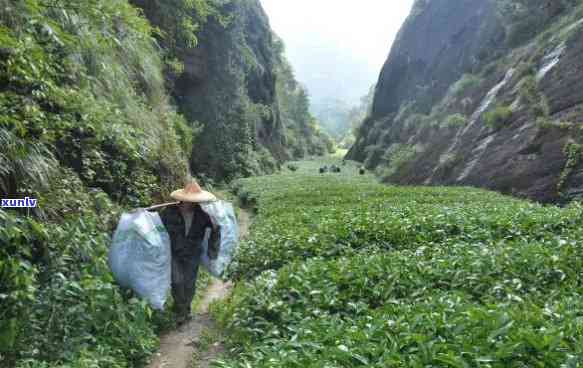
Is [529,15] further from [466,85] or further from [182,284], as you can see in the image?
[182,284]

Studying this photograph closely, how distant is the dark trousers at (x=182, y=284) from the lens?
6.00 metres

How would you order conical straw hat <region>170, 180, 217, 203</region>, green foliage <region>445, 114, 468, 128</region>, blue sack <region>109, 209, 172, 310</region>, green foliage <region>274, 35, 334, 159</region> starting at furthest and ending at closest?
green foliage <region>274, 35, 334, 159</region> → green foliage <region>445, 114, 468, 128</region> → conical straw hat <region>170, 180, 217, 203</region> → blue sack <region>109, 209, 172, 310</region>

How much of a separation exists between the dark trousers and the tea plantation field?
0.50 meters

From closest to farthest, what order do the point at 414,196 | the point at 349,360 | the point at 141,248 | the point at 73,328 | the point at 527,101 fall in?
the point at 349,360, the point at 73,328, the point at 141,248, the point at 414,196, the point at 527,101

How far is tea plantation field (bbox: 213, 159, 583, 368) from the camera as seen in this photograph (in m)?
3.05

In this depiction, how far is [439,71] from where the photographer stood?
4125cm

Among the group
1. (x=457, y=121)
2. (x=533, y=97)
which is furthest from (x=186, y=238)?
(x=457, y=121)

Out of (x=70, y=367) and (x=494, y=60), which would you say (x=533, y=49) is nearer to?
(x=494, y=60)

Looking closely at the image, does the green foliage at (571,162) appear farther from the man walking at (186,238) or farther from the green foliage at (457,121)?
the green foliage at (457,121)

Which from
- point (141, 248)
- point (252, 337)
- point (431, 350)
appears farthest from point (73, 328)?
point (431, 350)

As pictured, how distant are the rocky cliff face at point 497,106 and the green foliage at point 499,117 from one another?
0.15 feet

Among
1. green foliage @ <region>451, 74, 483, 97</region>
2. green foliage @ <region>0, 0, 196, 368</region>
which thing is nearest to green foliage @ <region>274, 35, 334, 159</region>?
green foliage @ <region>451, 74, 483, 97</region>

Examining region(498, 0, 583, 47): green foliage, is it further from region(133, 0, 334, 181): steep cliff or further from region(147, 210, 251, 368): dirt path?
region(147, 210, 251, 368): dirt path

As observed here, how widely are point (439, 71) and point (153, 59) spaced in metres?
34.4
